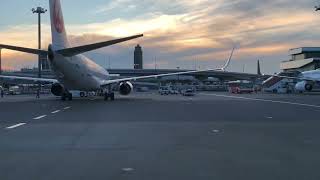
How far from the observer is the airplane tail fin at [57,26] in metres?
43.0

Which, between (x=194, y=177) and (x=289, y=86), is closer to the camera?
(x=194, y=177)

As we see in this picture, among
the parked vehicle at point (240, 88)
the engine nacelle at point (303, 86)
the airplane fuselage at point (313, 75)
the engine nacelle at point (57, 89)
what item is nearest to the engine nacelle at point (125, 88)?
the engine nacelle at point (57, 89)

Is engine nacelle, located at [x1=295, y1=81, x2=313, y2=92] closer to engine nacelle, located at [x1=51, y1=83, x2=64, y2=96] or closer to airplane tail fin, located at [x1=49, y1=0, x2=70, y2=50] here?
engine nacelle, located at [x1=51, y1=83, x2=64, y2=96]

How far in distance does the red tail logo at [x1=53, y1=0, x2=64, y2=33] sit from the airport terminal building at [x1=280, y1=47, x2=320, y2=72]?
116292mm

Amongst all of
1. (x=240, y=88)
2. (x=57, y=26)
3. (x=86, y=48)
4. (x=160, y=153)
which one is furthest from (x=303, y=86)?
(x=160, y=153)

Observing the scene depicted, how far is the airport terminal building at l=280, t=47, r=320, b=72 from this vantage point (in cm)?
15812

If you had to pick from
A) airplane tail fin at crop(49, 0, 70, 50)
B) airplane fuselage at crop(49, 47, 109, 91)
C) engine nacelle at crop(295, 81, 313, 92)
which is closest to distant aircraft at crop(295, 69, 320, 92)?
engine nacelle at crop(295, 81, 313, 92)

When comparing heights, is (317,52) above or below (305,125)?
above

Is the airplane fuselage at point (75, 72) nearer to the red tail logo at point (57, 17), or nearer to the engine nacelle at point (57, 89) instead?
the red tail logo at point (57, 17)

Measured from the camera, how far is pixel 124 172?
880cm

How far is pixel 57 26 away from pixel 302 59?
142485 mm

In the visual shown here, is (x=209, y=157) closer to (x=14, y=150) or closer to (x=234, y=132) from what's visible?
(x=14, y=150)

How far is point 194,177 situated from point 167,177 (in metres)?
0.43

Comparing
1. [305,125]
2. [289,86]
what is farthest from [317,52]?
[305,125]
